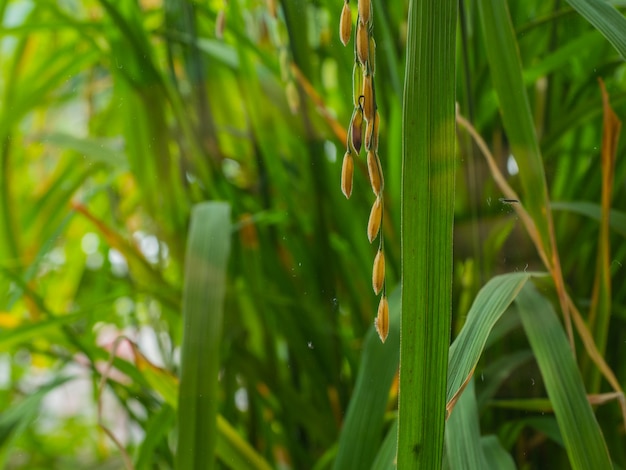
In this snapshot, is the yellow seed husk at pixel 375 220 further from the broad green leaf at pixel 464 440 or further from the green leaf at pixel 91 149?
the green leaf at pixel 91 149

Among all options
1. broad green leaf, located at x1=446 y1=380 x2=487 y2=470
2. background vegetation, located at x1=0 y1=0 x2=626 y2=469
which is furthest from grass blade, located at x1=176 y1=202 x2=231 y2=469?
broad green leaf, located at x1=446 y1=380 x2=487 y2=470

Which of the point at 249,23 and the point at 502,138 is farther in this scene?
the point at 249,23

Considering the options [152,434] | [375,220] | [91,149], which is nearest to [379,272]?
[375,220]

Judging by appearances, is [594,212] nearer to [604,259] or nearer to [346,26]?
[604,259]

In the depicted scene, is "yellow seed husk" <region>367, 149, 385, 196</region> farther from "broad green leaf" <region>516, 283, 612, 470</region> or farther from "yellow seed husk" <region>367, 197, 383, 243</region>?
"broad green leaf" <region>516, 283, 612, 470</region>

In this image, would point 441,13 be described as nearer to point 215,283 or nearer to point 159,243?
point 215,283

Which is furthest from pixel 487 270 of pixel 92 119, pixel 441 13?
pixel 92 119
